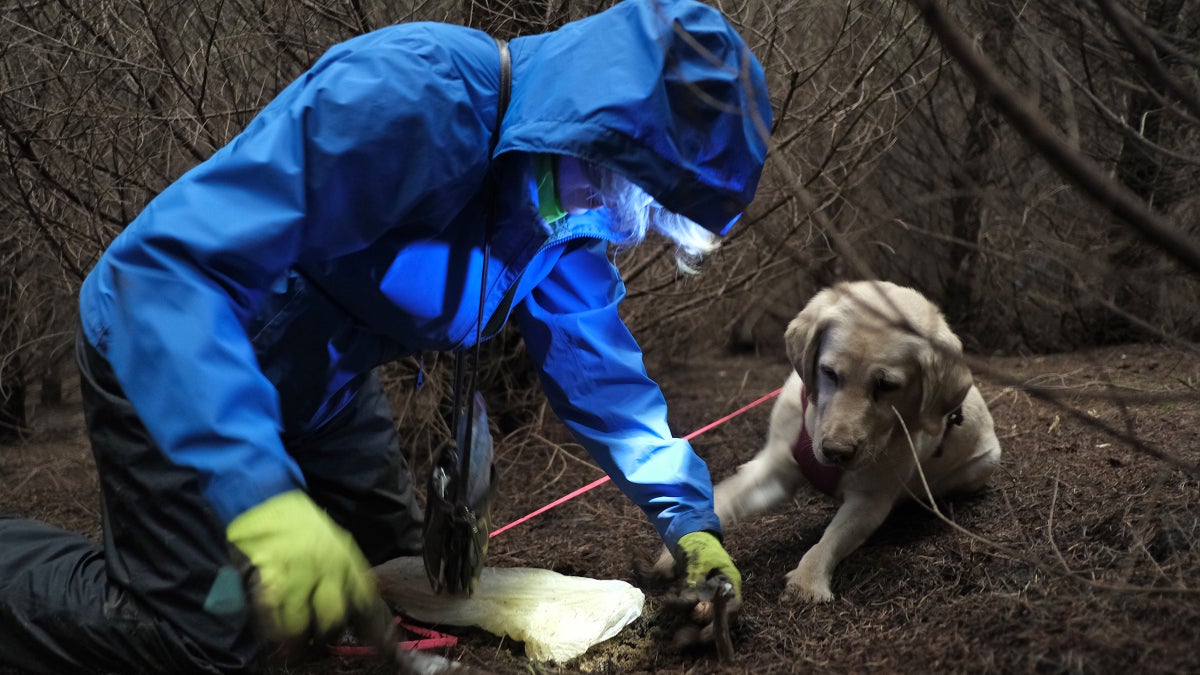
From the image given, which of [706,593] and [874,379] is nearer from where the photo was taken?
[706,593]

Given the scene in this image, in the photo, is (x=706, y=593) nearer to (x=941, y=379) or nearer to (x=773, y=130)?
(x=941, y=379)

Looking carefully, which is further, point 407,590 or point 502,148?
point 407,590

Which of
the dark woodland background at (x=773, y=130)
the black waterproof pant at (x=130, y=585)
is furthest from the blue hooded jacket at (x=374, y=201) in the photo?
the dark woodland background at (x=773, y=130)

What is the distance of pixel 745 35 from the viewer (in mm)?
4203

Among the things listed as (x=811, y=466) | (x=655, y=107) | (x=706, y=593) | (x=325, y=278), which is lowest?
(x=811, y=466)

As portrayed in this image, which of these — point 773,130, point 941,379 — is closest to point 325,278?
point 941,379

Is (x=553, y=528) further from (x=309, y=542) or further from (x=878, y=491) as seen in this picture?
(x=309, y=542)

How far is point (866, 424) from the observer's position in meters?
2.93

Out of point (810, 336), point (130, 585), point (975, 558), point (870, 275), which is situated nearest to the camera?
point (870, 275)

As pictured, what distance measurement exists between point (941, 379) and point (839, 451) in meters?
0.40

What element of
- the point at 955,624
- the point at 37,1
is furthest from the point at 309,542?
the point at 37,1

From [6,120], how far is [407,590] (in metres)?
2.40

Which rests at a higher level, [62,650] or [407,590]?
[62,650]

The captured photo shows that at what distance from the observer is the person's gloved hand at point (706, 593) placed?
96.0 inches
